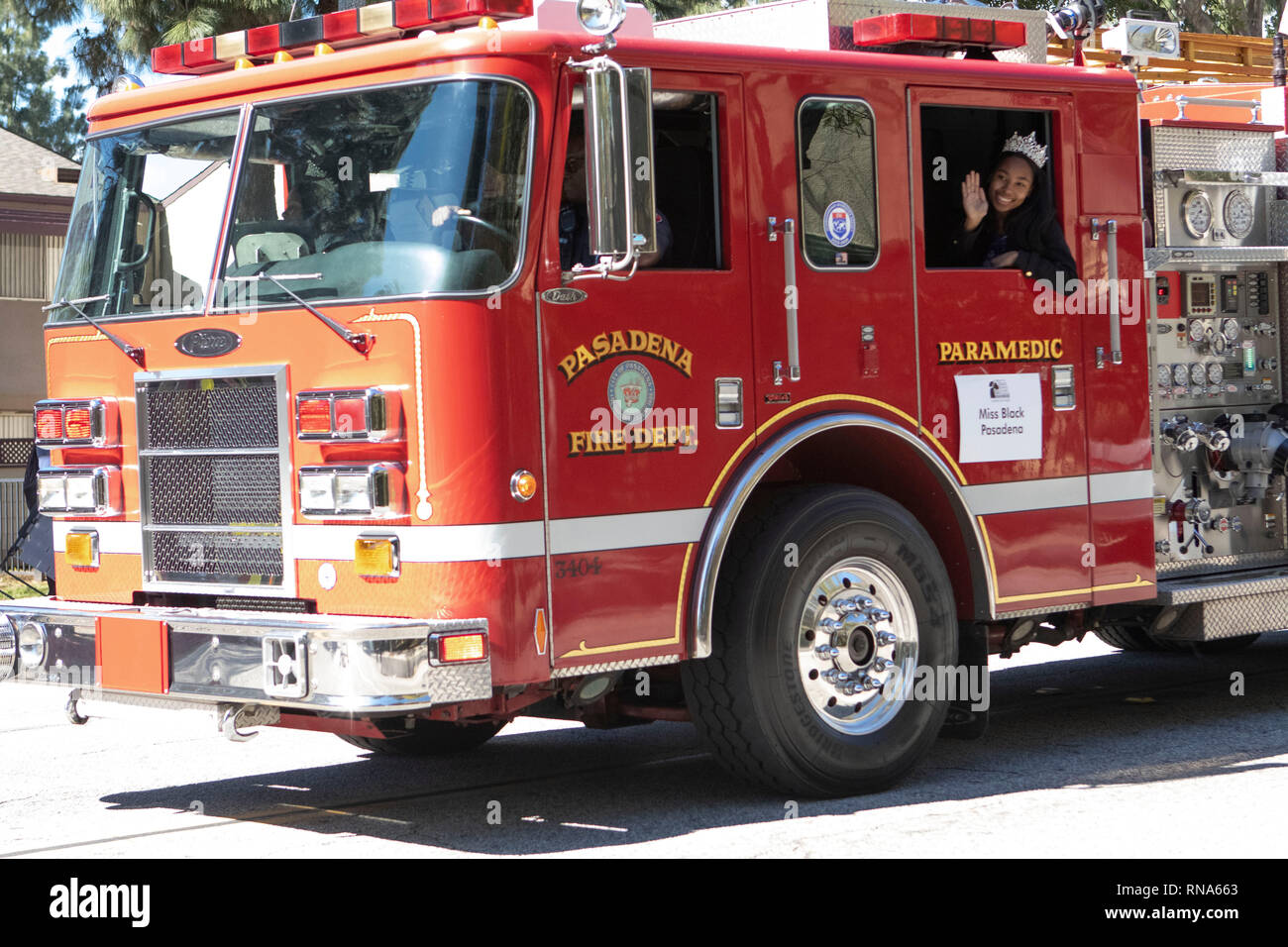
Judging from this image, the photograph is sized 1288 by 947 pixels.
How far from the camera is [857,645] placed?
6.90 meters

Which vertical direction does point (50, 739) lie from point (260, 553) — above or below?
below

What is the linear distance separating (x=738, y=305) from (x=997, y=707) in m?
3.43

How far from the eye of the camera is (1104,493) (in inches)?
301

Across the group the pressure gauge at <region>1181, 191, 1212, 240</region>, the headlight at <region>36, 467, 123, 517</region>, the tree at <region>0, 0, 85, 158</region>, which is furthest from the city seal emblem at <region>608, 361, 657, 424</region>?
the tree at <region>0, 0, 85, 158</region>

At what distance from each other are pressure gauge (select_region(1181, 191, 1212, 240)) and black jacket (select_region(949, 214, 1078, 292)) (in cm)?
120

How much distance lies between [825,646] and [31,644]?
3.03 metres

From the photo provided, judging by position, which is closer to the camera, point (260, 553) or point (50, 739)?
point (260, 553)

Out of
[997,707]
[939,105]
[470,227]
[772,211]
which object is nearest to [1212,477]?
[997,707]

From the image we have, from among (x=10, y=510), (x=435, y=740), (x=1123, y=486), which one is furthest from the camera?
(x=10, y=510)

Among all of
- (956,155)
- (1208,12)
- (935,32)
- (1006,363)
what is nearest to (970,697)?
(1006,363)

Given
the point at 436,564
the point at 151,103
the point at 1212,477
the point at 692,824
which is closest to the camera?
the point at 436,564

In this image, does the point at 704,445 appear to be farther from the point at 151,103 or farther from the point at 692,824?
the point at 151,103

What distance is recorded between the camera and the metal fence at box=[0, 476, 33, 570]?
17141 mm

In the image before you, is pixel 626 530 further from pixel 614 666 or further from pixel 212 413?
pixel 212 413
